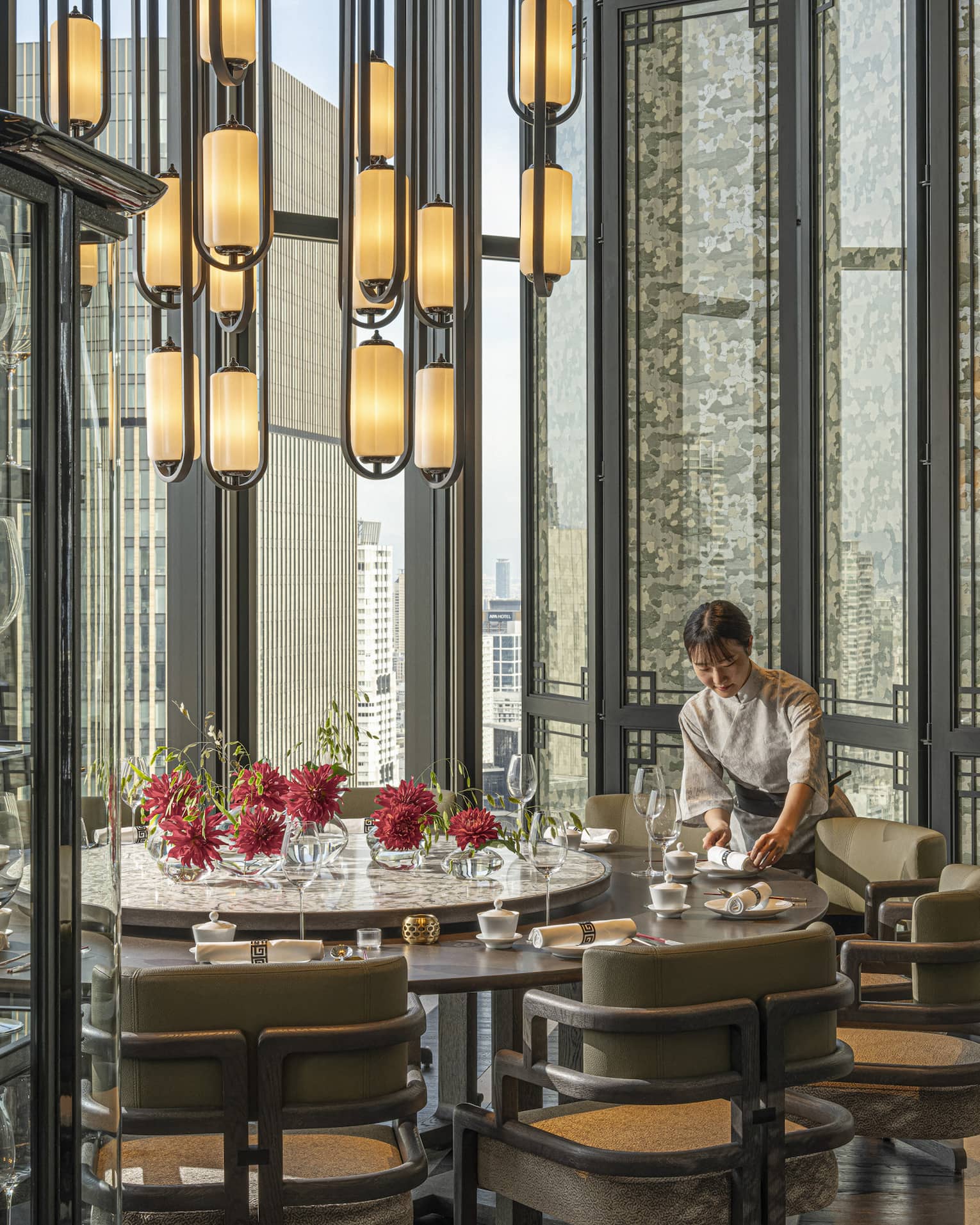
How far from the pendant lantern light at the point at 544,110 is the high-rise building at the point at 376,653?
103 inches

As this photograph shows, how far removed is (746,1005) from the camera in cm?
213

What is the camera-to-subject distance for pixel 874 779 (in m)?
4.77

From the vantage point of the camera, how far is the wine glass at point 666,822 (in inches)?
125

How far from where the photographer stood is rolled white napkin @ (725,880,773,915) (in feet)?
9.46

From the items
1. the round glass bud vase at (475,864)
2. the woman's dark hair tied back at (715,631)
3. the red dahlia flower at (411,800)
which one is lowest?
the round glass bud vase at (475,864)

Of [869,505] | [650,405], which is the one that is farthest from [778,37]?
[869,505]

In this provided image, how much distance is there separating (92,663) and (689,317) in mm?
4215

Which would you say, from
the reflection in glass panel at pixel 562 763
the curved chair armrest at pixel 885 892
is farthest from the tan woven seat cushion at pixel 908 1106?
the reflection in glass panel at pixel 562 763

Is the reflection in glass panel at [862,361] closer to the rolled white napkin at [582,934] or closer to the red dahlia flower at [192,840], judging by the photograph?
the rolled white napkin at [582,934]

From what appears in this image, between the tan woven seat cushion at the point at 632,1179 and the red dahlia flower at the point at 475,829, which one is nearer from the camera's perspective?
the tan woven seat cushion at the point at 632,1179

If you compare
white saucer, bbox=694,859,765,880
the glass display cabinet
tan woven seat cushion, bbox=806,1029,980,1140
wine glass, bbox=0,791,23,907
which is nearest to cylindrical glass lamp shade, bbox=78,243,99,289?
Answer: the glass display cabinet

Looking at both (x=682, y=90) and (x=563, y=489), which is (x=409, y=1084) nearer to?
(x=563, y=489)

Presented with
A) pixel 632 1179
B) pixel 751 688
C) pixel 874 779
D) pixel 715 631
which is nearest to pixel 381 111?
pixel 715 631

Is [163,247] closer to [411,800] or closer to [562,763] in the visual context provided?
[411,800]
